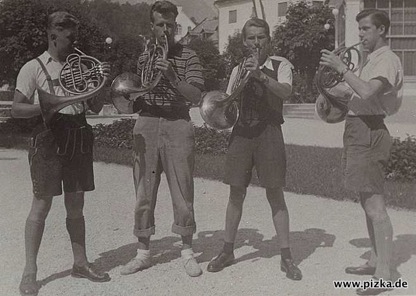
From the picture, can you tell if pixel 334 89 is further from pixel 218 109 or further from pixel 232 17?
pixel 232 17

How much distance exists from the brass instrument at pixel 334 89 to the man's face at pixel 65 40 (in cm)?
192

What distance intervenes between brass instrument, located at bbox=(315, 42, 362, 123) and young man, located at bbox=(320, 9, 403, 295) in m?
0.15

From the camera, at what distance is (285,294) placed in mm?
4512

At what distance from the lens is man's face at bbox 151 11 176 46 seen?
4.92 m

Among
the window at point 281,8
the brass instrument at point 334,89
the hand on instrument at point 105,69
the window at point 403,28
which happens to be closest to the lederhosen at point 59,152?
the hand on instrument at point 105,69

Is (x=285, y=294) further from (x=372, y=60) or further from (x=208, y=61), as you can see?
(x=208, y=61)

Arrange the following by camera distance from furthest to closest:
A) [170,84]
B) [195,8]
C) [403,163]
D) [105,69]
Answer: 1. [195,8]
2. [403,163]
3. [170,84]
4. [105,69]

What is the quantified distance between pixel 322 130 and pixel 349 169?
1372cm

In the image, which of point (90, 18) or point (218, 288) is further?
point (90, 18)

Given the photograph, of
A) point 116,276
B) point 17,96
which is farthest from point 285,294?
point 17,96

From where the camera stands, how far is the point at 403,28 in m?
20.6

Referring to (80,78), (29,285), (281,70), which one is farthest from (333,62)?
(29,285)

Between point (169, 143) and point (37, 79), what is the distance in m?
1.16

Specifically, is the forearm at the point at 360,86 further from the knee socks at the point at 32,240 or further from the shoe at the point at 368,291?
the knee socks at the point at 32,240
